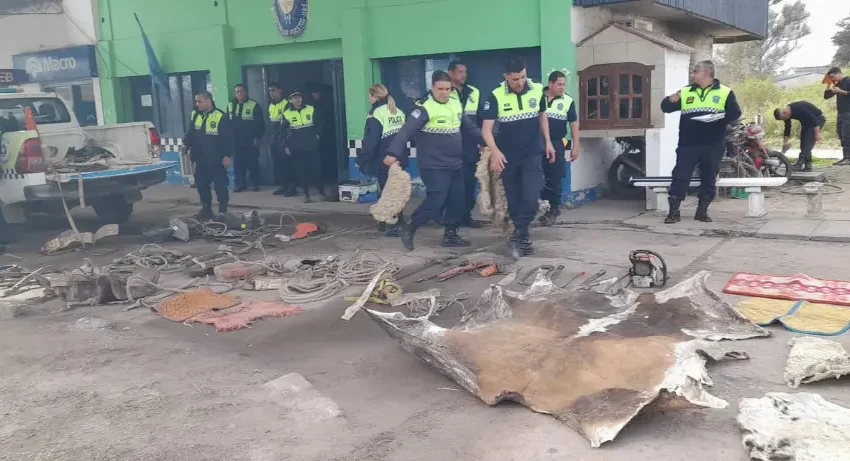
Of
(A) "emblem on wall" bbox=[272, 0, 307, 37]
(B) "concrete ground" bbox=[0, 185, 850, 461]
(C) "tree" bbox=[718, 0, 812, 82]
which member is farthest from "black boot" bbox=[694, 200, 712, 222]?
(C) "tree" bbox=[718, 0, 812, 82]

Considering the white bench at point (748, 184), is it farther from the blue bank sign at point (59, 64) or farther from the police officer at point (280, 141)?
the blue bank sign at point (59, 64)

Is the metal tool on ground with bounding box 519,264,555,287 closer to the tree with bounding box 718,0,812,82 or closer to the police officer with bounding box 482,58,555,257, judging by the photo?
the police officer with bounding box 482,58,555,257

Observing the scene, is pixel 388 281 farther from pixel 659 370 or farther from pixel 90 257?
pixel 90 257

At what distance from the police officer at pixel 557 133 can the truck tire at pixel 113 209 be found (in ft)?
18.3

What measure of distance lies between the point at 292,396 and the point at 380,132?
4.70m

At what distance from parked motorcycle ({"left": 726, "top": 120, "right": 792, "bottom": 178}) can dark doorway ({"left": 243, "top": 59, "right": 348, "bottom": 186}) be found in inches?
235

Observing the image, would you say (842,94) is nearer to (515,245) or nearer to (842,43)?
(515,245)

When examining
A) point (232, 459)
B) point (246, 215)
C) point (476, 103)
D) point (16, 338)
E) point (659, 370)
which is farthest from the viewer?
point (246, 215)

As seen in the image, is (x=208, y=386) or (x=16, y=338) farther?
(x=16, y=338)

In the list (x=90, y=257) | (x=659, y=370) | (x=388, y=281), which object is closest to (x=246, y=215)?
(x=90, y=257)

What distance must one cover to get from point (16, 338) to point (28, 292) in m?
1.32

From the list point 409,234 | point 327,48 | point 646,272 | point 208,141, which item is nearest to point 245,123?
point 327,48

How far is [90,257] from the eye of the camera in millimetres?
7863

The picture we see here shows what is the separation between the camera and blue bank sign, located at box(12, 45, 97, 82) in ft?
48.2
